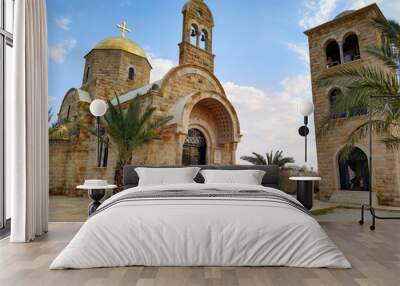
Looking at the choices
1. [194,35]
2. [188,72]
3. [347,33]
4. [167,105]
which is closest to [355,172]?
[347,33]

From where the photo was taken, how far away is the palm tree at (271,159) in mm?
9328

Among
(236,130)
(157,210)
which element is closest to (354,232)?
(157,210)

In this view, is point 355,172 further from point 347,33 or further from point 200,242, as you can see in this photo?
point 200,242

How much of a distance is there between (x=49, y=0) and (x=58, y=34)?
3.13 feet

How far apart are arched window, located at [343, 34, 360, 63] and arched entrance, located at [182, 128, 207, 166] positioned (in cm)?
615

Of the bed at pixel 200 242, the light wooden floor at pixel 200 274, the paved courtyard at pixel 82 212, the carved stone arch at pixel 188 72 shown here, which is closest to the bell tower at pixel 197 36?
the carved stone arch at pixel 188 72

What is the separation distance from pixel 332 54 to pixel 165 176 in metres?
9.38

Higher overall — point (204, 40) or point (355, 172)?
point (204, 40)

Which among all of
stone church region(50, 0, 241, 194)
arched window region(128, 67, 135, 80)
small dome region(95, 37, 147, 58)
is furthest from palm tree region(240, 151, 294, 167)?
small dome region(95, 37, 147, 58)

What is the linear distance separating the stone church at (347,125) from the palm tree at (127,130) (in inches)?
221

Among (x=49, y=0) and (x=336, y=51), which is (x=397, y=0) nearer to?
(x=336, y=51)

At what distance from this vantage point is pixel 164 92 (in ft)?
27.0

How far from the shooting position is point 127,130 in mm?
7262

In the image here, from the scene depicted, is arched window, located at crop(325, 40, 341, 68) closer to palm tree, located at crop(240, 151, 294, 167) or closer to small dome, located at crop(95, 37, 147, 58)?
palm tree, located at crop(240, 151, 294, 167)
